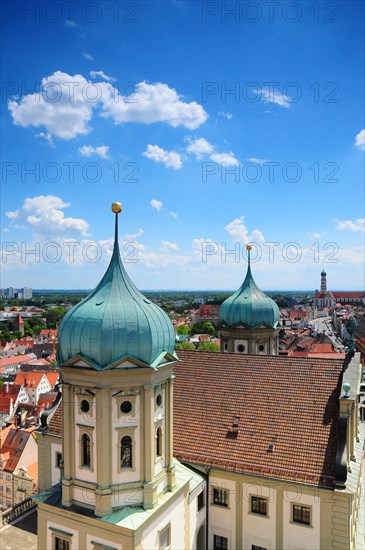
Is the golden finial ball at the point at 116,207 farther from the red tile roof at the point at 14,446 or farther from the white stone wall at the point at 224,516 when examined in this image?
the red tile roof at the point at 14,446

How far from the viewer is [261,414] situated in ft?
69.2

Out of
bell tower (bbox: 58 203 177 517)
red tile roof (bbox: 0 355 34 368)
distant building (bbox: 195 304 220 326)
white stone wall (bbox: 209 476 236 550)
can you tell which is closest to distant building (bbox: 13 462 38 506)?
white stone wall (bbox: 209 476 236 550)

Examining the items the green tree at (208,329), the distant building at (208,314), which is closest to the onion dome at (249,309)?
the green tree at (208,329)

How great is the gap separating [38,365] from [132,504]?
9234cm

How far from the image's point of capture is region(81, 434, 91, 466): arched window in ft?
53.5

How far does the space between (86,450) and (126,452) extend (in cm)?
154

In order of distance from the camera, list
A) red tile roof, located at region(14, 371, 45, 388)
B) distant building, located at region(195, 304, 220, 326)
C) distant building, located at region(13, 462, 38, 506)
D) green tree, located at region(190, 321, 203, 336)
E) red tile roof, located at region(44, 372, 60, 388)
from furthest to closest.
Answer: distant building, located at region(195, 304, 220, 326) < green tree, located at region(190, 321, 203, 336) < red tile roof, located at region(44, 372, 60, 388) < red tile roof, located at region(14, 371, 45, 388) < distant building, located at region(13, 462, 38, 506)

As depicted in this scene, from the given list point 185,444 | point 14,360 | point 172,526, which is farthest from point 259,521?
point 14,360

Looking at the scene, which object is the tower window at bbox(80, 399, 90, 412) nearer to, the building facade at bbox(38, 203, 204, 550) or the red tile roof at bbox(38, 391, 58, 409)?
the building facade at bbox(38, 203, 204, 550)

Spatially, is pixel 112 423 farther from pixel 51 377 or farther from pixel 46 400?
pixel 51 377

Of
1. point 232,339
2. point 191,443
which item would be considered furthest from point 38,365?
point 191,443

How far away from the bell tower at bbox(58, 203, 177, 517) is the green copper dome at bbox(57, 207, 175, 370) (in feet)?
0.12

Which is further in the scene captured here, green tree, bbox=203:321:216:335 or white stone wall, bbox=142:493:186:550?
green tree, bbox=203:321:216:335

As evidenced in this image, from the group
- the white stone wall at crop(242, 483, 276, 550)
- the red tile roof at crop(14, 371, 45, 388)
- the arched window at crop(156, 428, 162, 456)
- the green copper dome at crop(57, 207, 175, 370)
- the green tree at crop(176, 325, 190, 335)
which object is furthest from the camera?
the green tree at crop(176, 325, 190, 335)
